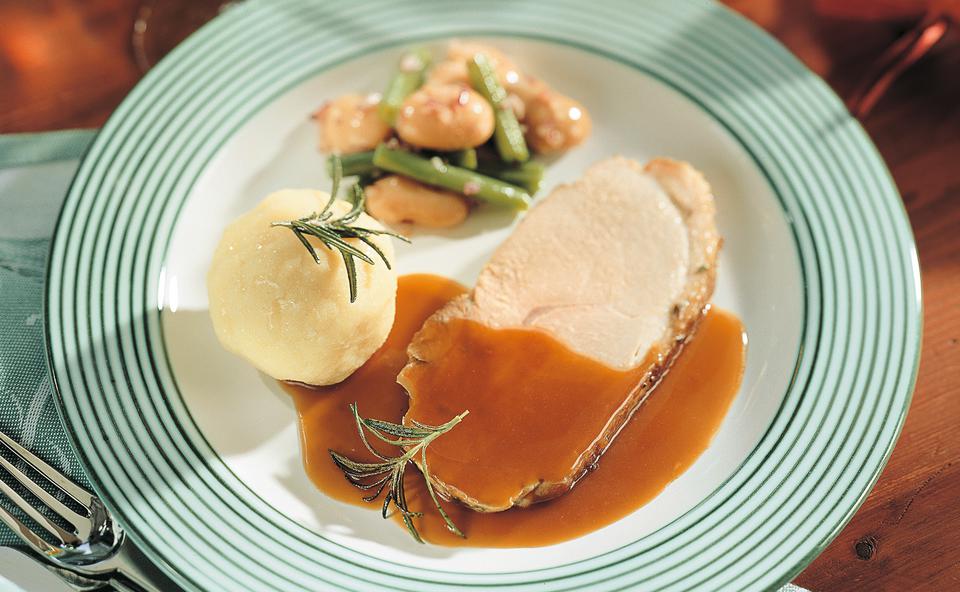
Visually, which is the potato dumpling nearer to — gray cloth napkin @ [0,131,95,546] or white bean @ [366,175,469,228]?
white bean @ [366,175,469,228]

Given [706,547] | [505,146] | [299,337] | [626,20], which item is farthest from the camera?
[626,20]

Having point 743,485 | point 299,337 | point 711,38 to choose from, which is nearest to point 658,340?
point 743,485

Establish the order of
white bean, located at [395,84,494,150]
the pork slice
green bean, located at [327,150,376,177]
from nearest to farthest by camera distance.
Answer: the pork slice → white bean, located at [395,84,494,150] → green bean, located at [327,150,376,177]

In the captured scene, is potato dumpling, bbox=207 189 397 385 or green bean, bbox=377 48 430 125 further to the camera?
green bean, bbox=377 48 430 125

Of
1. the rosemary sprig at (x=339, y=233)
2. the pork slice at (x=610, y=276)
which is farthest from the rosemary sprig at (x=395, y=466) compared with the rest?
the rosemary sprig at (x=339, y=233)

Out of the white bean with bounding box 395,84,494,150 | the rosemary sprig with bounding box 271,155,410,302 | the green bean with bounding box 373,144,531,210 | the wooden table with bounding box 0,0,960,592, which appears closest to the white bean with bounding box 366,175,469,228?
the green bean with bounding box 373,144,531,210

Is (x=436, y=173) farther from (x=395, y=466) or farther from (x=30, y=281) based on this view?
(x=30, y=281)

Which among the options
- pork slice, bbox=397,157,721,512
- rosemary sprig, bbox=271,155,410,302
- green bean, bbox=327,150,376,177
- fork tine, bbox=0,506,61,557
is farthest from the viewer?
green bean, bbox=327,150,376,177

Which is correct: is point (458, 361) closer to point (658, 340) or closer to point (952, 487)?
point (658, 340)
